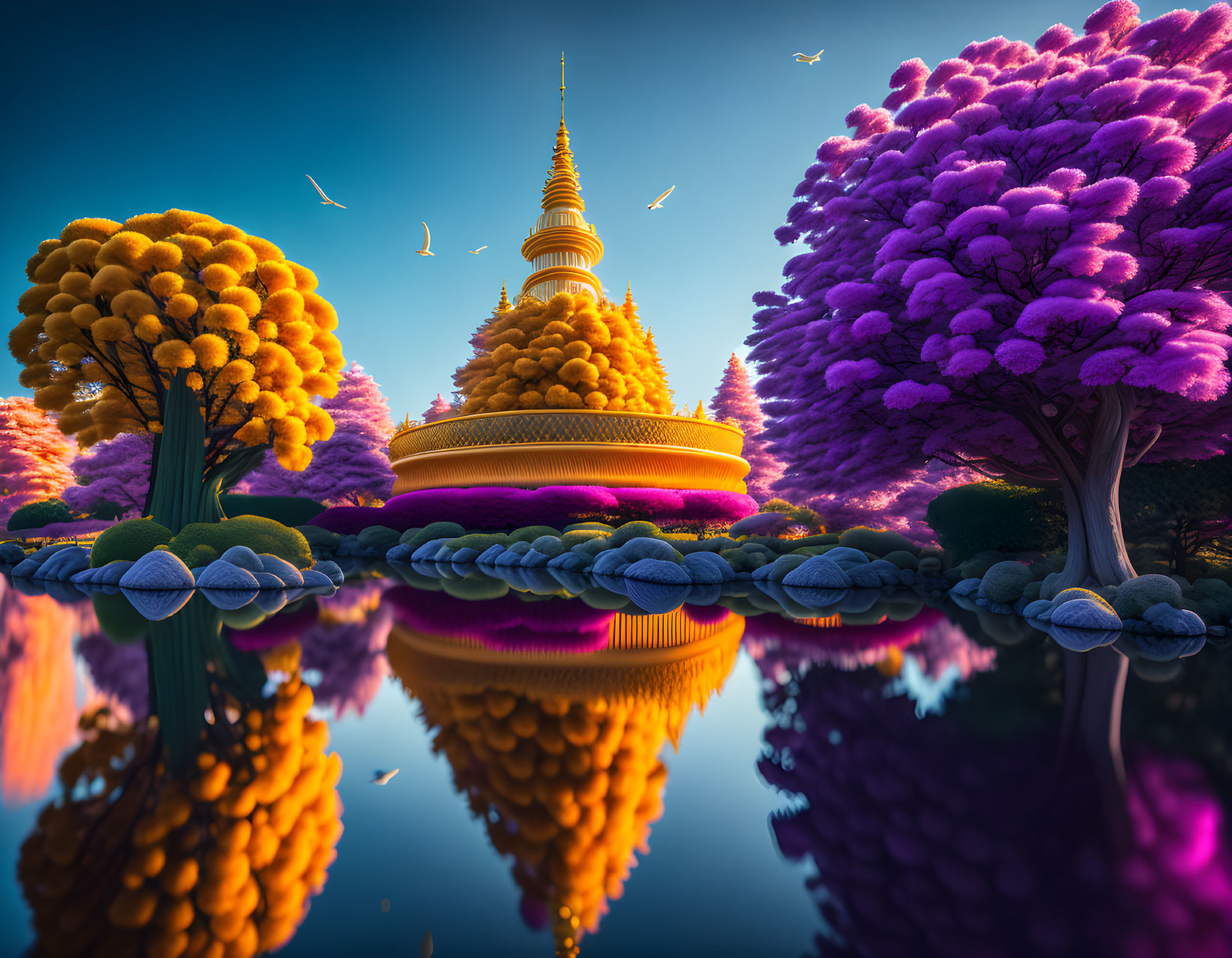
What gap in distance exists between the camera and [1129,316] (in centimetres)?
596

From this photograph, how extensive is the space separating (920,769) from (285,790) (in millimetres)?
2816

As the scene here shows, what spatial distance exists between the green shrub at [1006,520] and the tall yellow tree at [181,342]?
13778 millimetres

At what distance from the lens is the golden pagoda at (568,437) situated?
17359mm

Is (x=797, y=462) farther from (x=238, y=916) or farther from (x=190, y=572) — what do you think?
(x=190, y=572)

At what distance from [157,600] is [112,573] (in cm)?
307

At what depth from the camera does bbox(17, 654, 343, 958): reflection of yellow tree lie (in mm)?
1567

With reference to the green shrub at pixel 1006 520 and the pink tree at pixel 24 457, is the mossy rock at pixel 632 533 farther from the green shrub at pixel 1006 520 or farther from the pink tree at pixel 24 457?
the pink tree at pixel 24 457

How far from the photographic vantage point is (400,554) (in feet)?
52.9

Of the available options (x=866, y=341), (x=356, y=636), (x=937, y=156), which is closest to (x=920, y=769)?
(x=356, y=636)

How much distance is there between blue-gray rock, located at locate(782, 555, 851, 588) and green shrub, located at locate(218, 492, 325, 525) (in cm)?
1995

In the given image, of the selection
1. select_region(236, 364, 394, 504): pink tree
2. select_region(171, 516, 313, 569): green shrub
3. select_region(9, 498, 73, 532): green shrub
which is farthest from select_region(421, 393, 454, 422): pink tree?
select_region(171, 516, 313, 569): green shrub

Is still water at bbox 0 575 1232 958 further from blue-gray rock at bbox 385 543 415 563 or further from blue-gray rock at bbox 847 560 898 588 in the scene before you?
blue-gray rock at bbox 385 543 415 563

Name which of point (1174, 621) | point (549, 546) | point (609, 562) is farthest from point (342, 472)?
point (1174, 621)

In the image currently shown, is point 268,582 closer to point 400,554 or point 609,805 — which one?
point 400,554
